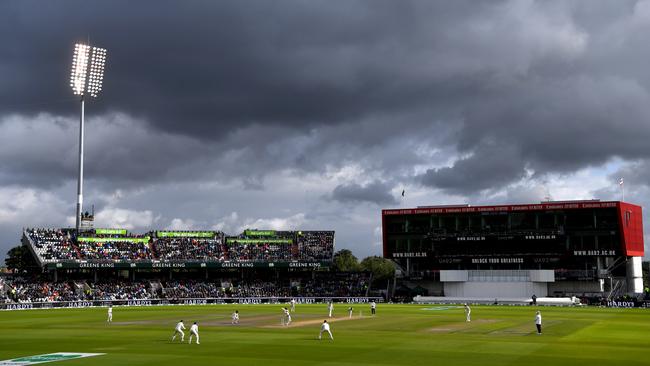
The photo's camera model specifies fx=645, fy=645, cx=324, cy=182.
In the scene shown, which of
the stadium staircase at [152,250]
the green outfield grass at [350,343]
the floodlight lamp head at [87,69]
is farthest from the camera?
the stadium staircase at [152,250]

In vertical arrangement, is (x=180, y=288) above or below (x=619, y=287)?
above

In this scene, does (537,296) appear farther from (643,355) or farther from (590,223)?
(643,355)

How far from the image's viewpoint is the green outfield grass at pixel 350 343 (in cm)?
→ 3166

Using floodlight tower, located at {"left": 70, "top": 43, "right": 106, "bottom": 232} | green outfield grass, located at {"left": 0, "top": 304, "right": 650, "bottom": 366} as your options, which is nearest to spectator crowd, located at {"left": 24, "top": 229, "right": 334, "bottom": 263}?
floodlight tower, located at {"left": 70, "top": 43, "right": 106, "bottom": 232}

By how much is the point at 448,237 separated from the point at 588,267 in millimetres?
23407

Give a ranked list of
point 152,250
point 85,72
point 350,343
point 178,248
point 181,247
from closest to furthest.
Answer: point 350,343 < point 85,72 < point 152,250 < point 178,248 < point 181,247

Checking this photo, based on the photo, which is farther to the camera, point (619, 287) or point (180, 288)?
point (180, 288)

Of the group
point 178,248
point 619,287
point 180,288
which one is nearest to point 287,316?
point 180,288

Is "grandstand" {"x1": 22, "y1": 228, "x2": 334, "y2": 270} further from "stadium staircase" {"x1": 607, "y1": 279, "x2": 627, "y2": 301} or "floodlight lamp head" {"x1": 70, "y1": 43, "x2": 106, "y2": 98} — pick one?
"stadium staircase" {"x1": 607, "y1": 279, "x2": 627, "y2": 301}

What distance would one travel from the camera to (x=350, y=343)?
1548 inches

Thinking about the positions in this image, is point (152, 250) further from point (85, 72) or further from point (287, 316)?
point (287, 316)

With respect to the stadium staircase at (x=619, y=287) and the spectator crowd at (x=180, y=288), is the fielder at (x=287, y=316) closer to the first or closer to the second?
the spectator crowd at (x=180, y=288)

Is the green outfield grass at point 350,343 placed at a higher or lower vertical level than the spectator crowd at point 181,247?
lower

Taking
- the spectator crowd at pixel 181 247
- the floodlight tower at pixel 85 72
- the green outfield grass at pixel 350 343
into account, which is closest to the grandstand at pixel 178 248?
the spectator crowd at pixel 181 247
